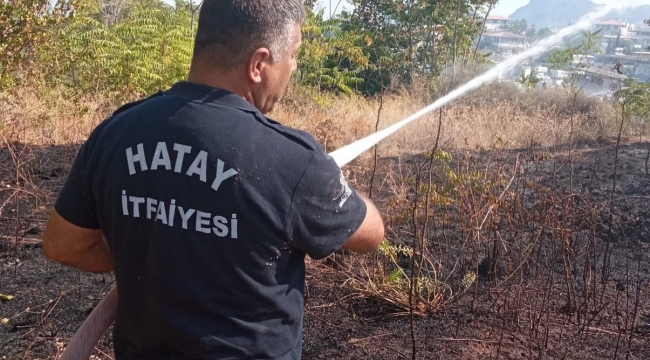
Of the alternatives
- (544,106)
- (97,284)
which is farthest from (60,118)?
(544,106)

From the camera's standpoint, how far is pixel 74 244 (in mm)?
1630

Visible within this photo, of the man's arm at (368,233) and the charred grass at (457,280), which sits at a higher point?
the man's arm at (368,233)

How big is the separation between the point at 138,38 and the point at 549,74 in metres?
9.49

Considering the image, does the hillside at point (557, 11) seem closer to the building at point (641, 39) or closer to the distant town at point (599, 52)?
the distant town at point (599, 52)

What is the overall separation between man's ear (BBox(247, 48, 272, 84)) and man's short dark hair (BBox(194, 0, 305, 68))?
0.01m

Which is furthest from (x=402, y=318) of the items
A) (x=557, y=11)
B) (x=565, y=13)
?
(x=557, y=11)

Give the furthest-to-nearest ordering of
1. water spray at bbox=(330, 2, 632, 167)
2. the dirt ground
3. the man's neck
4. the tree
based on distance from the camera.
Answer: the tree
the dirt ground
water spray at bbox=(330, 2, 632, 167)
the man's neck

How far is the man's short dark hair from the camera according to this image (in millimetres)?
1479

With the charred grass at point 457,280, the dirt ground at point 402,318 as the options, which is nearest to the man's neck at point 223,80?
the charred grass at point 457,280

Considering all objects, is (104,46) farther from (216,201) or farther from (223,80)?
(216,201)

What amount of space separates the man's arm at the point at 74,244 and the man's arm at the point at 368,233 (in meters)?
0.64

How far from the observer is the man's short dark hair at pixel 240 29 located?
1479 millimetres

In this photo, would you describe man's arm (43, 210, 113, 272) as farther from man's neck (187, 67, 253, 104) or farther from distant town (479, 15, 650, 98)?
distant town (479, 15, 650, 98)

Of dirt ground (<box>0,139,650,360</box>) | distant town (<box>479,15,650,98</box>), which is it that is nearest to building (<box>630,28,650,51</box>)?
distant town (<box>479,15,650,98</box>)
